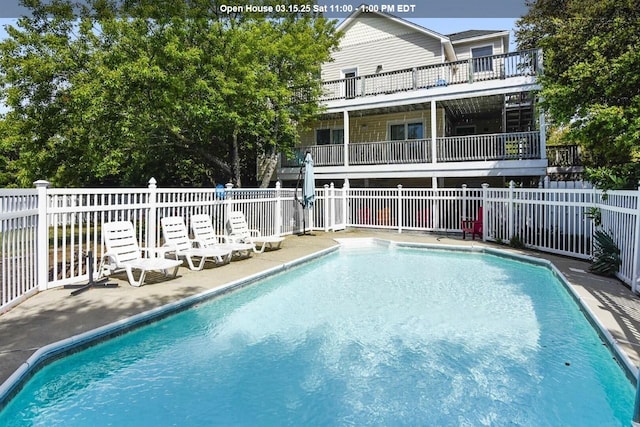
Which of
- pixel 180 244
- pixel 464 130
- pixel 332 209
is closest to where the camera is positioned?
pixel 180 244

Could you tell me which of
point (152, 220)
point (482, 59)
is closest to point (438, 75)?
point (482, 59)

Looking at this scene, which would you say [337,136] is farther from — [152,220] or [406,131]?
[152,220]

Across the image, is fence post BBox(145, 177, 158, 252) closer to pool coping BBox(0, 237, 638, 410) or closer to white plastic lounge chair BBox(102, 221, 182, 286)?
white plastic lounge chair BBox(102, 221, 182, 286)

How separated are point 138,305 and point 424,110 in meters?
16.2

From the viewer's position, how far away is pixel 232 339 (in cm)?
477

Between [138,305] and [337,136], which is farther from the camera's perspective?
[337,136]

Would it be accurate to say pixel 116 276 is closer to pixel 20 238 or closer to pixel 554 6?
pixel 20 238

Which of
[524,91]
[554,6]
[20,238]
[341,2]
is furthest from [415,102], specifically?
[20,238]

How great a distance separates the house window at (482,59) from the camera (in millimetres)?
15070

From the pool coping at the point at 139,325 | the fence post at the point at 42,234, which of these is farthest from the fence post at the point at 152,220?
the pool coping at the point at 139,325

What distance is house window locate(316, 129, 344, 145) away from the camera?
20609 millimetres

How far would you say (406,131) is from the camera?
755 inches

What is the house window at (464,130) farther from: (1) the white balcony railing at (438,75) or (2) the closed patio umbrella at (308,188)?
(2) the closed patio umbrella at (308,188)

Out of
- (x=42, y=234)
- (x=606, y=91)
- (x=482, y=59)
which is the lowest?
(x=42, y=234)
